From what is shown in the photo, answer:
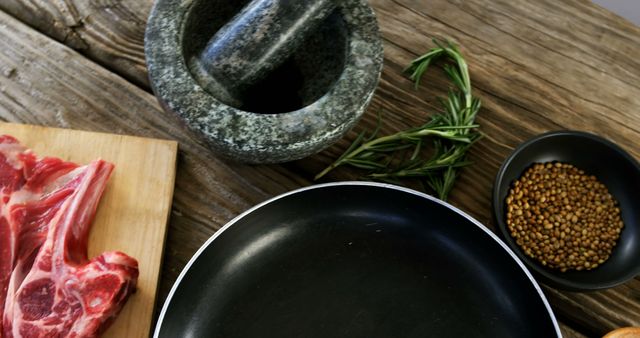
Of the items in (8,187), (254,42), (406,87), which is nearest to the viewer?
(254,42)

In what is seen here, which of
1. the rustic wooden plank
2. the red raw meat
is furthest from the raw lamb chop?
the rustic wooden plank

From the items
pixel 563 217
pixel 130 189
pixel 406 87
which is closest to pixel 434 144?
pixel 406 87

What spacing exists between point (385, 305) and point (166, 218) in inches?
15.5

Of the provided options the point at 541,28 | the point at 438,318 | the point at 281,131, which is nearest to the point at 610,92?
the point at 541,28

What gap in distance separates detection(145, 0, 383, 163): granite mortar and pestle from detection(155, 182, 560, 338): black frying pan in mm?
131

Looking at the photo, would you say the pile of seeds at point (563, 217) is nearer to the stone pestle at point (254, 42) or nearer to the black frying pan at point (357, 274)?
the black frying pan at point (357, 274)

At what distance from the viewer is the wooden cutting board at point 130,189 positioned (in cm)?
101

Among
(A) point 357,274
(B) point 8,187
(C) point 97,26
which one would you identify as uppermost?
(C) point 97,26

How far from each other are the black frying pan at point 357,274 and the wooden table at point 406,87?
12cm

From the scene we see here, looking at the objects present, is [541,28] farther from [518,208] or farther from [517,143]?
[518,208]

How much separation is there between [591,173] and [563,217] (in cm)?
10

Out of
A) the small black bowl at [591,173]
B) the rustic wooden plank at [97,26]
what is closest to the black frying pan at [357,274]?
the small black bowl at [591,173]

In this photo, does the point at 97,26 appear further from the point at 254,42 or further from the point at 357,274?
the point at 357,274

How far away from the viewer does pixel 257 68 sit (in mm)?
932
